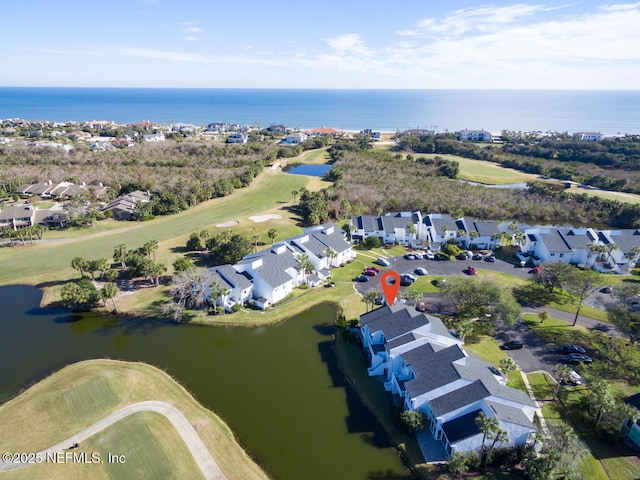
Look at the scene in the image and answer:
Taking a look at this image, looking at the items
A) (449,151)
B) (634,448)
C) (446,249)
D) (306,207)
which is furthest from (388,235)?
(449,151)

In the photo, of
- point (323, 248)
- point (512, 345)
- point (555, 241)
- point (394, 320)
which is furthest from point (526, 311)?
point (323, 248)

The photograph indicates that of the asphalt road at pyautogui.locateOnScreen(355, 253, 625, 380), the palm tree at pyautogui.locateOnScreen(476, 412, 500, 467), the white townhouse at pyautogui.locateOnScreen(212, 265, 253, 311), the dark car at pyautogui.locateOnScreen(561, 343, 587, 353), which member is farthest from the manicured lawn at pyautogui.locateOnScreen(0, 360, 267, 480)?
the dark car at pyautogui.locateOnScreen(561, 343, 587, 353)

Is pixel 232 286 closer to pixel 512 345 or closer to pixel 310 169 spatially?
pixel 512 345

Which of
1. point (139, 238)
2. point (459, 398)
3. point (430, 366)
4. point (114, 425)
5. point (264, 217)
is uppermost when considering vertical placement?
point (264, 217)

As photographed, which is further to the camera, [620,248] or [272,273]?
[620,248]

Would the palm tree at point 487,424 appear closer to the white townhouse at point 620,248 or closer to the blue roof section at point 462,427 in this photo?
the blue roof section at point 462,427

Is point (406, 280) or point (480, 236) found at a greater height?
point (480, 236)

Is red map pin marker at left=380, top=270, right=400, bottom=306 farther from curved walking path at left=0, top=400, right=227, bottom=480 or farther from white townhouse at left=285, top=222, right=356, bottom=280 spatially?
curved walking path at left=0, top=400, right=227, bottom=480
